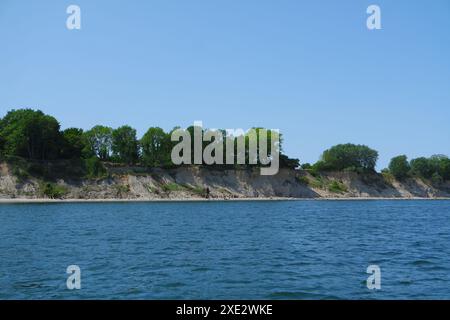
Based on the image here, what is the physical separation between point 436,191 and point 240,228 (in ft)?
461

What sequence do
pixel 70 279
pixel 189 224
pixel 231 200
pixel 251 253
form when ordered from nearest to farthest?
pixel 70 279 → pixel 251 253 → pixel 189 224 → pixel 231 200

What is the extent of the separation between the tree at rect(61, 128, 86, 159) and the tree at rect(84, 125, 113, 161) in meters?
1.72

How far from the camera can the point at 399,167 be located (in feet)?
549

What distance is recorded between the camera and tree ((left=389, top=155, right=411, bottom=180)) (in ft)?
530

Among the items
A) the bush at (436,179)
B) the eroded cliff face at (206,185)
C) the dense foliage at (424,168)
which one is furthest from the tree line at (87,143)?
the bush at (436,179)

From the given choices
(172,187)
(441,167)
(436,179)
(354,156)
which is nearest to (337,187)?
(354,156)

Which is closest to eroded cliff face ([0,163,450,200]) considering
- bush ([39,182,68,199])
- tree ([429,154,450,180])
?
bush ([39,182,68,199])

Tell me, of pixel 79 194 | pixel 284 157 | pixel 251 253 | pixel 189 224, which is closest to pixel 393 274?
pixel 251 253

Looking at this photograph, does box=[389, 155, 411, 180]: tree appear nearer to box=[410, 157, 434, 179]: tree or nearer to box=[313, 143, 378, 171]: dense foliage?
box=[410, 157, 434, 179]: tree

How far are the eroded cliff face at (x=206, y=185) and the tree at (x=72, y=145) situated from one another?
471 inches

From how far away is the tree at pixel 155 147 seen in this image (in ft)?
400

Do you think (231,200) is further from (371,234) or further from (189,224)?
(371,234)

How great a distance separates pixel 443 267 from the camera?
25781 millimetres

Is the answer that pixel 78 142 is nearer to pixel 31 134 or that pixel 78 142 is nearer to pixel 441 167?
pixel 31 134
